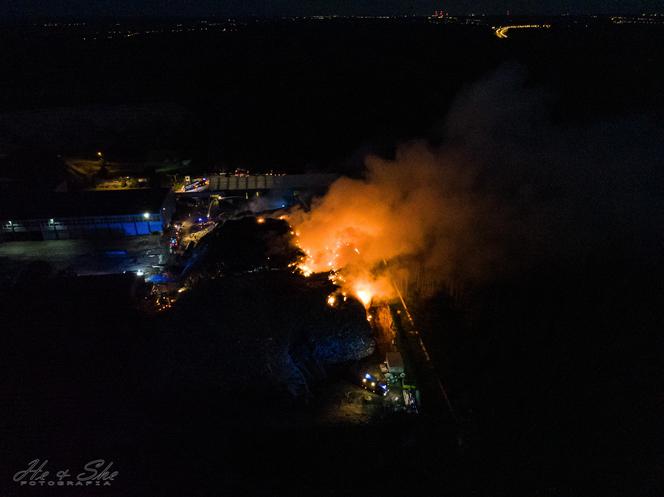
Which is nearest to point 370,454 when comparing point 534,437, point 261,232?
point 534,437

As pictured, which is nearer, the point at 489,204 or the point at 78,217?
the point at 78,217

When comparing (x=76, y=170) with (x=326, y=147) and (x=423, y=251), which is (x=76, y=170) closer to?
(x=326, y=147)

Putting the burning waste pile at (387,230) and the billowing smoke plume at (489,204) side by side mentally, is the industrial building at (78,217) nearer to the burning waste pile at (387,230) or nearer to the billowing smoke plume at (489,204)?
the burning waste pile at (387,230)

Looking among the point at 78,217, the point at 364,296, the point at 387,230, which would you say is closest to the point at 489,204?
the point at 387,230

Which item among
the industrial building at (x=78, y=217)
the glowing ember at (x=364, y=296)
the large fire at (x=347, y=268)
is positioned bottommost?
the glowing ember at (x=364, y=296)

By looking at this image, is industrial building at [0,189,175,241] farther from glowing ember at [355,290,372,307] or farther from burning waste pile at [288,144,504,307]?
glowing ember at [355,290,372,307]

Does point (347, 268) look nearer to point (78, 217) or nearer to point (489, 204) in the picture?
point (78, 217)

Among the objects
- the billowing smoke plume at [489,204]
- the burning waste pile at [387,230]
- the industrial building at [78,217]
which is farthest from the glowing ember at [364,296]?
the industrial building at [78,217]

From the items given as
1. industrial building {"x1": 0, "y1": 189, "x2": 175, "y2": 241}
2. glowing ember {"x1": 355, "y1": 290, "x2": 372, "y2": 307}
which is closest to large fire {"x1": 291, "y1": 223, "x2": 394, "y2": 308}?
glowing ember {"x1": 355, "y1": 290, "x2": 372, "y2": 307}
